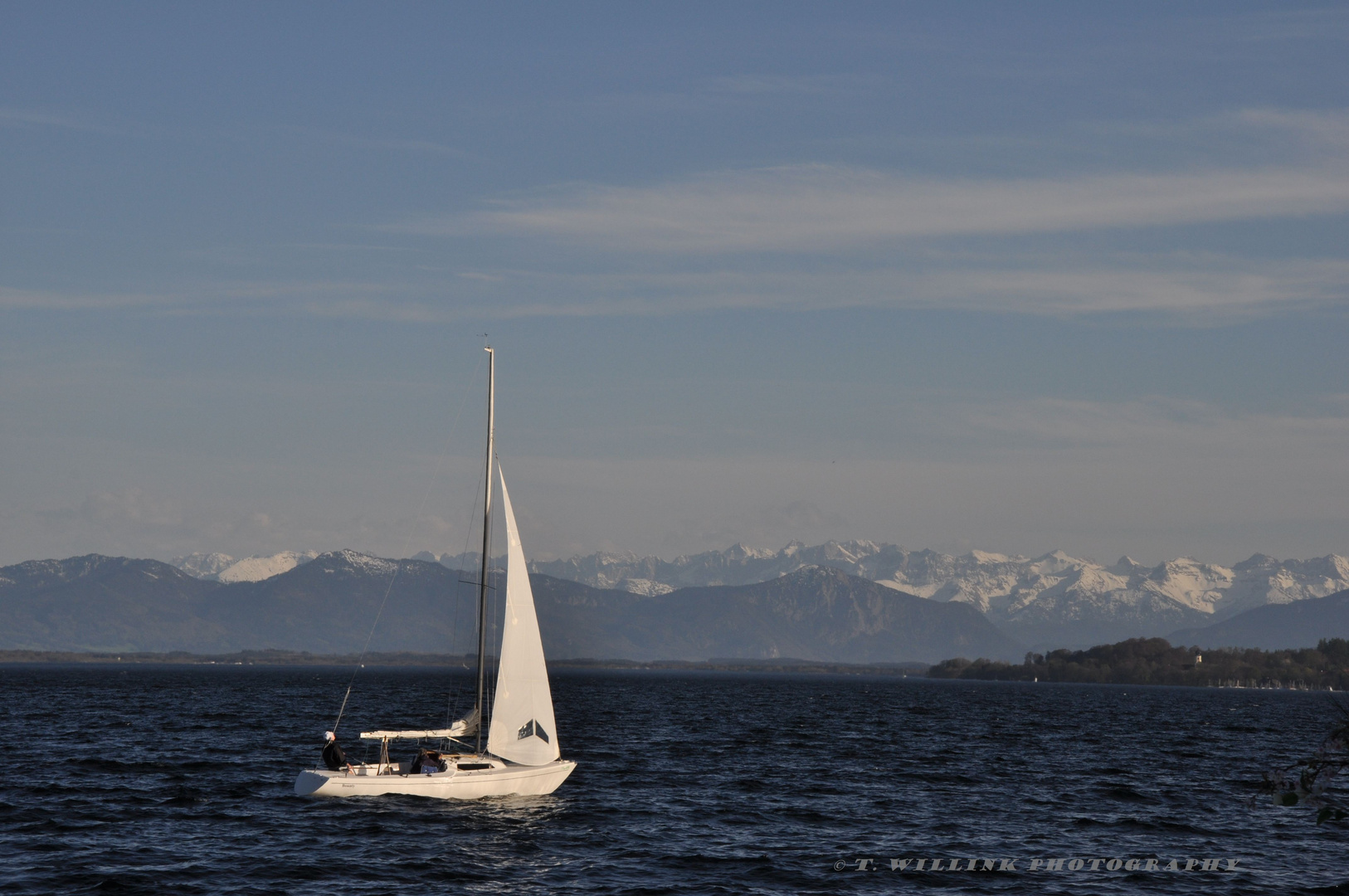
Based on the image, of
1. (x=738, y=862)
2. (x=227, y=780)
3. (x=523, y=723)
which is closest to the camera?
(x=738, y=862)

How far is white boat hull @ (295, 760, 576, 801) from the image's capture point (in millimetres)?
50875

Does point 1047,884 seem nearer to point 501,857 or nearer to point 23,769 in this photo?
point 501,857

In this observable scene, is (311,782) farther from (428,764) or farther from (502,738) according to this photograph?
(502,738)

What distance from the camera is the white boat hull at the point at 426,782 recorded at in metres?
50.9

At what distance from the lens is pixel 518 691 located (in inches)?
2057

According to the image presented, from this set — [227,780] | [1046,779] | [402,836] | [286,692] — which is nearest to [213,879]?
[402,836]

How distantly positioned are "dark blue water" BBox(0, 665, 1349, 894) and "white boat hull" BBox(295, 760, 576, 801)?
0.67m

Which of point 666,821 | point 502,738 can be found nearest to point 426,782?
point 502,738

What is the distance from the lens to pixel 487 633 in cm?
5466

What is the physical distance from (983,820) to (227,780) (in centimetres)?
3340

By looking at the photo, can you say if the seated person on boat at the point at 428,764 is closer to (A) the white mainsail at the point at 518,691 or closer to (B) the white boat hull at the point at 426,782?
(B) the white boat hull at the point at 426,782

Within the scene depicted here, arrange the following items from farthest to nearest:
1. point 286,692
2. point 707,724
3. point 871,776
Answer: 1. point 286,692
2. point 707,724
3. point 871,776

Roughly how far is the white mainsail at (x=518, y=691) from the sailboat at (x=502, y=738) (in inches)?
1.3

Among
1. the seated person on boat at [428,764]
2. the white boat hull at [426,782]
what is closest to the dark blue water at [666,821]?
the white boat hull at [426,782]
